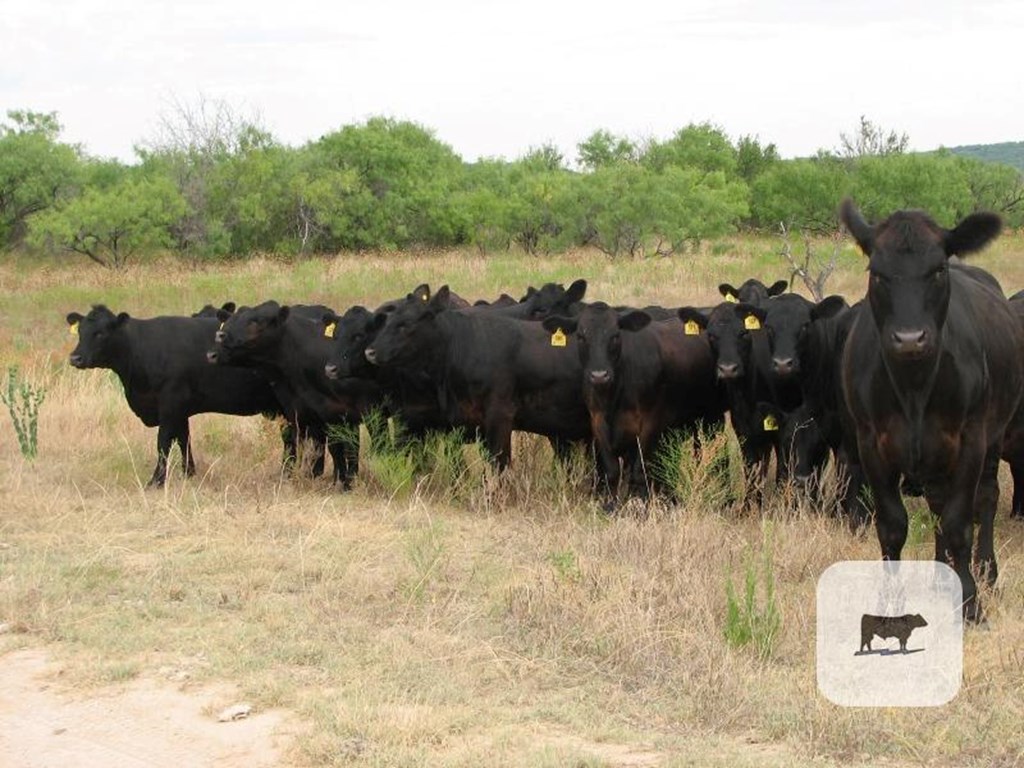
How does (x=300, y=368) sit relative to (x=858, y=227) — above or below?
below

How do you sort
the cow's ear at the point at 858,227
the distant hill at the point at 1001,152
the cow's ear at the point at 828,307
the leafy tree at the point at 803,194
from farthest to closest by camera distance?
the distant hill at the point at 1001,152 → the leafy tree at the point at 803,194 → the cow's ear at the point at 828,307 → the cow's ear at the point at 858,227

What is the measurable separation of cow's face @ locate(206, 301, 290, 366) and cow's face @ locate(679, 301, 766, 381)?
12.4 ft

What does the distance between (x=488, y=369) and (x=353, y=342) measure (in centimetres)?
121

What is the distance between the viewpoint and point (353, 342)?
36.4 feet

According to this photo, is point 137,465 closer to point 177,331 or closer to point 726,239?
point 177,331

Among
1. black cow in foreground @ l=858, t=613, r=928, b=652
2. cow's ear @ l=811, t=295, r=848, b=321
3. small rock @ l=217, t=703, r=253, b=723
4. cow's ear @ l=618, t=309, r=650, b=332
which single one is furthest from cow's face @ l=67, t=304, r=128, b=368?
black cow in foreground @ l=858, t=613, r=928, b=652

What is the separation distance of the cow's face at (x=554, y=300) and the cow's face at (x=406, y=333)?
1713mm

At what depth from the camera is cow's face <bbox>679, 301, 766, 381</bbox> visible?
10.1 metres

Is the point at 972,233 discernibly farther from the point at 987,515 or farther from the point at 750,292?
the point at 750,292

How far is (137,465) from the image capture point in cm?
1179

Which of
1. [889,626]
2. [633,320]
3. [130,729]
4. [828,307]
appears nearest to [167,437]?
[633,320]

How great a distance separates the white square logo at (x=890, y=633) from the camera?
5.76 meters

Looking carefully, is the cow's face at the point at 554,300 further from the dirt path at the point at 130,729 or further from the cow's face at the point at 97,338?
the dirt path at the point at 130,729

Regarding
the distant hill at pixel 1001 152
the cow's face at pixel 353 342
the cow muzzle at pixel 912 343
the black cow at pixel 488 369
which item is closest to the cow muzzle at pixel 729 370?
the black cow at pixel 488 369
